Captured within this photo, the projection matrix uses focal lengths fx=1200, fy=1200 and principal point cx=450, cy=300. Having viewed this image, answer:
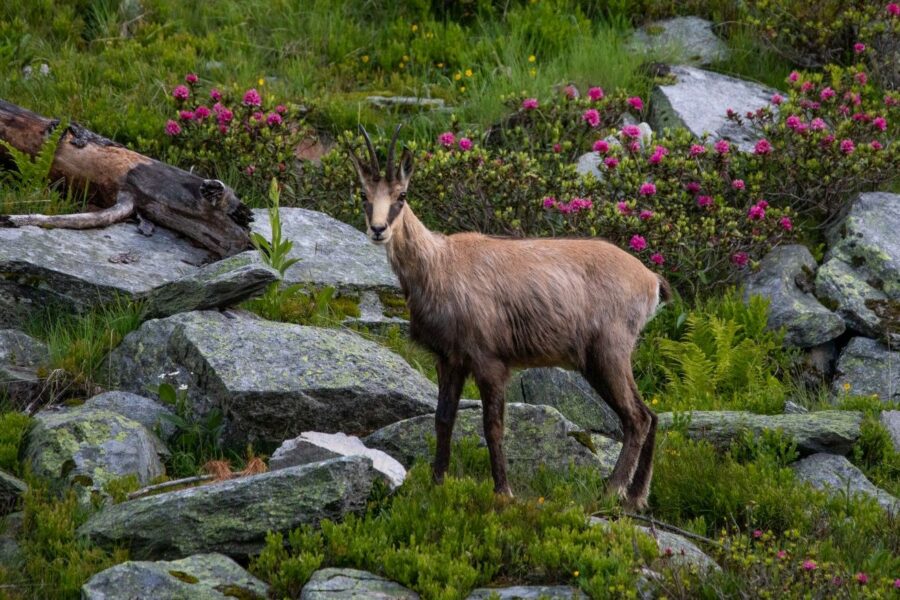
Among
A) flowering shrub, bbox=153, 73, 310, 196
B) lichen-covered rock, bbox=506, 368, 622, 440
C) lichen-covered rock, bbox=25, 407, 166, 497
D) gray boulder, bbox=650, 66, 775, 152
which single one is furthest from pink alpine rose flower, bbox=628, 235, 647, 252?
lichen-covered rock, bbox=25, 407, 166, 497

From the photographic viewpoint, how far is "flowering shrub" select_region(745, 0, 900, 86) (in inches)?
556

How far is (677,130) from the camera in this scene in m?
12.7

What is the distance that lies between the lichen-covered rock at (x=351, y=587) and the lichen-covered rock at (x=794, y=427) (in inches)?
134

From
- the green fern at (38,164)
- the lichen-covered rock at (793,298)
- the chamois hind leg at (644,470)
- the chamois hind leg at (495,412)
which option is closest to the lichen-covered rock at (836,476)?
the chamois hind leg at (644,470)

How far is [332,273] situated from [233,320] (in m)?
2.00

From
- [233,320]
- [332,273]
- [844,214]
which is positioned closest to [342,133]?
[332,273]

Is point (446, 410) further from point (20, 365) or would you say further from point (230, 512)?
point (20, 365)

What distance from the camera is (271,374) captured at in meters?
8.60

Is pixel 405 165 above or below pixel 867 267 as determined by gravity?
above

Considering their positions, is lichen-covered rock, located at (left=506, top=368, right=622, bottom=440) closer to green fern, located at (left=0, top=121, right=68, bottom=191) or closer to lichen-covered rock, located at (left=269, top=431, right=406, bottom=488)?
→ lichen-covered rock, located at (left=269, top=431, right=406, bottom=488)

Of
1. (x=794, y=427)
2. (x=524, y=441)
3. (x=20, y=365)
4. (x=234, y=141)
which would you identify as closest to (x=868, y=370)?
(x=794, y=427)

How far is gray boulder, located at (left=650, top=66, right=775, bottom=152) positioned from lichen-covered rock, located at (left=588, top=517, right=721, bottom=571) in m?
6.27

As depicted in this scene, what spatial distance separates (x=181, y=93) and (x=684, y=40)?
6.49 meters

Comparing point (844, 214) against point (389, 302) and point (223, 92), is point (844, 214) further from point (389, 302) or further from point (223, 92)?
point (223, 92)
